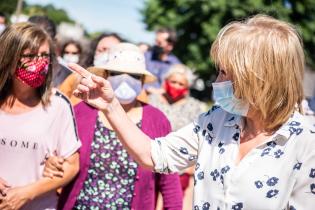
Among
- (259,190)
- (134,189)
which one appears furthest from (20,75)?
(259,190)

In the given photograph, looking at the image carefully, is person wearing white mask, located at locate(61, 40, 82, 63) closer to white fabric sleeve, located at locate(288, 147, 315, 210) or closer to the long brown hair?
the long brown hair

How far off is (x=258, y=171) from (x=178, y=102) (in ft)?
14.2

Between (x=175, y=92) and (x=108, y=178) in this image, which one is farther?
(x=175, y=92)

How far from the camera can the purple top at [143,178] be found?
11.1ft

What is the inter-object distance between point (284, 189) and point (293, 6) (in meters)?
27.3

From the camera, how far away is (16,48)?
3207 mm

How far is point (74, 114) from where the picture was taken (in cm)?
343

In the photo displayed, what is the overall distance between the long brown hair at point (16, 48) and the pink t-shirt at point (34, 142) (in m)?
0.10

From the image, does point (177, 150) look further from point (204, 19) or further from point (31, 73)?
point (204, 19)

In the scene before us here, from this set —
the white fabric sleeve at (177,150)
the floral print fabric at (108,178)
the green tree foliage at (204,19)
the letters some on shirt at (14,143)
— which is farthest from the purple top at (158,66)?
the green tree foliage at (204,19)

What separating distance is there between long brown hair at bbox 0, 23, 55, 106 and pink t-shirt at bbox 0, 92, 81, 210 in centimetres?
10

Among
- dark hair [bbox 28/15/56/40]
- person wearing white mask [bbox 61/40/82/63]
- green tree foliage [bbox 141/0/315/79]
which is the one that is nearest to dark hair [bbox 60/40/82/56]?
person wearing white mask [bbox 61/40/82/63]

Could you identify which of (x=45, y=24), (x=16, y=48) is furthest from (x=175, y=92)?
(x=16, y=48)

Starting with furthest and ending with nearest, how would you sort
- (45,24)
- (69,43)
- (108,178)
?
1. (69,43)
2. (45,24)
3. (108,178)
